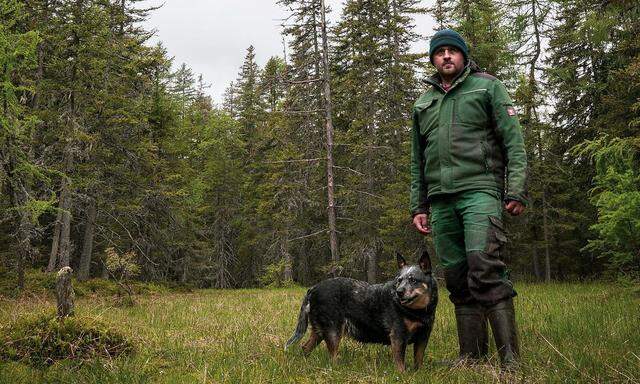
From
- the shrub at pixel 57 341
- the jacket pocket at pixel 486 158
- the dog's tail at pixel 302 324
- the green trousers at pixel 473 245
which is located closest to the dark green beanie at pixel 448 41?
the jacket pocket at pixel 486 158

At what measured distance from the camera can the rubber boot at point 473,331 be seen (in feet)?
14.3

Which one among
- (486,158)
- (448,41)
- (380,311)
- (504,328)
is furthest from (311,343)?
(448,41)

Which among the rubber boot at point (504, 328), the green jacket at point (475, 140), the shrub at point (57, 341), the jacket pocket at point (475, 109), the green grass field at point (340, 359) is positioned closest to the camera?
the green grass field at point (340, 359)

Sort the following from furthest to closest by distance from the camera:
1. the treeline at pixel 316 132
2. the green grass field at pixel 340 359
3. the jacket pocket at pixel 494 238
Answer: the treeline at pixel 316 132, the jacket pocket at pixel 494 238, the green grass field at pixel 340 359

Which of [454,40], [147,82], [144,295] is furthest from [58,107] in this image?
[454,40]

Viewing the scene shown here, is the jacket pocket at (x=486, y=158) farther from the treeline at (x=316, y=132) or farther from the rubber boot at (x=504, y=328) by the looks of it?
the treeline at (x=316, y=132)

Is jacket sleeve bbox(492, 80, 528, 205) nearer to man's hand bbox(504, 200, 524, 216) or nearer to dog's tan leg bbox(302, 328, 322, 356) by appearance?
man's hand bbox(504, 200, 524, 216)

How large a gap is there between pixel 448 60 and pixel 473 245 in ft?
5.93

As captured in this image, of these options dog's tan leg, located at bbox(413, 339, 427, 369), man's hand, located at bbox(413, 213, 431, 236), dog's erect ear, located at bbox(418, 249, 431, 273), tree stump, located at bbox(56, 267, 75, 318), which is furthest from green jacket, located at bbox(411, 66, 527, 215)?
tree stump, located at bbox(56, 267, 75, 318)

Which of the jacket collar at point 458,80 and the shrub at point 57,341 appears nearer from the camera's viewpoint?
the jacket collar at point 458,80

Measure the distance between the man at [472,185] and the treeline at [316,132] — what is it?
23.8 feet

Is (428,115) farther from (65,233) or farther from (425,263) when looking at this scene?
(65,233)

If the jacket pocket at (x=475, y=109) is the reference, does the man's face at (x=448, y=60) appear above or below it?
above

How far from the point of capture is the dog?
4359mm
